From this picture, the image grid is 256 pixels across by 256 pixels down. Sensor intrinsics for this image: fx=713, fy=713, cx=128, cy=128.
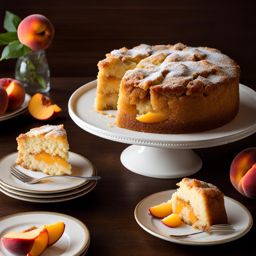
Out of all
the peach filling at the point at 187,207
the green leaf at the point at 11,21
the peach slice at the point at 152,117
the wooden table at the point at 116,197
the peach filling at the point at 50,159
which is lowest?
the wooden table at the point at 116,197

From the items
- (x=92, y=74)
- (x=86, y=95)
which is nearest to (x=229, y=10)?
(x=92, y=74)

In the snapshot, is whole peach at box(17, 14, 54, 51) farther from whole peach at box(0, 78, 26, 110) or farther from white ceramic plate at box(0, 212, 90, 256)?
white ceramic plate at box(0, 212, 90, 256)

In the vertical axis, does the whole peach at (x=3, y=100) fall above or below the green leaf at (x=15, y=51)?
below

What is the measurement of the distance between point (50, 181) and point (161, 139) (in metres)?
0.31

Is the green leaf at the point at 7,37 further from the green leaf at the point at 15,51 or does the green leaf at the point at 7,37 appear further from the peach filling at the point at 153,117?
the peach filling at the point at 153,117

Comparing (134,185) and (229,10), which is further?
(229,10)

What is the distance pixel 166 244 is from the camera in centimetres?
158

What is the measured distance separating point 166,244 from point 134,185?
34 centimetres

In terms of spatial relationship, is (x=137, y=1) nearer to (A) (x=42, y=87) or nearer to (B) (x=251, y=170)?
(A) (x=42, y=87)

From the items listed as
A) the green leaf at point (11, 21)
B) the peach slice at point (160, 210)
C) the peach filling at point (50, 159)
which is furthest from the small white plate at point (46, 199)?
the green leaf at point (11, 21)

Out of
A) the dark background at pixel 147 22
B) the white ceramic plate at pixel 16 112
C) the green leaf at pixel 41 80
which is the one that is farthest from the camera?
the dark background at pixel 147 22

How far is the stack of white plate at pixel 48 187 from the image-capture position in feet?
5.74

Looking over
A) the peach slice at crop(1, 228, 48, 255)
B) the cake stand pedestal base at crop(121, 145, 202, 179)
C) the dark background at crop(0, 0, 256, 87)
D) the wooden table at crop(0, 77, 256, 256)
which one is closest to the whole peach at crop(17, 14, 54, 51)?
the wooden table at crop(0, 77, 256, 256)

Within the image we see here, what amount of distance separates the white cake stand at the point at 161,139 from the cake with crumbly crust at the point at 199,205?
9.0 inches
